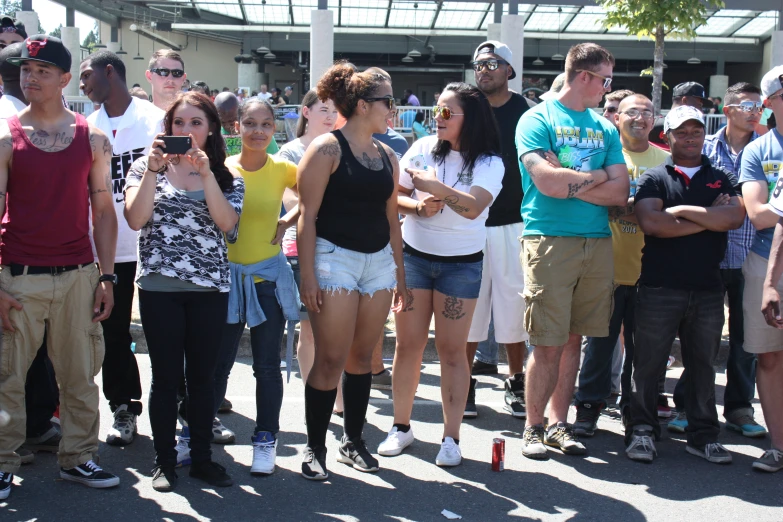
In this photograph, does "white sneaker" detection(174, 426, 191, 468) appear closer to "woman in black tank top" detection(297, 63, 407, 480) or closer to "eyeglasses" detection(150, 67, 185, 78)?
"woman in black tank top" detection(297, 63, 407, 480)

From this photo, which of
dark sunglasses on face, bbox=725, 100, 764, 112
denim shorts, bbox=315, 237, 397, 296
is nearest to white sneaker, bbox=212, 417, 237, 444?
denim shorts, bbox=315, 237, 397, 296

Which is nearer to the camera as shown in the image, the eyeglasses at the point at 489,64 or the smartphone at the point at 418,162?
the smartphone at the point at 418,162

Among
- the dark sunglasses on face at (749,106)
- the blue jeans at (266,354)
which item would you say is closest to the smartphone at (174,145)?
the blue jeans at (266,354)

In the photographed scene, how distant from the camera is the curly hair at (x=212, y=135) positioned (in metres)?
4.46

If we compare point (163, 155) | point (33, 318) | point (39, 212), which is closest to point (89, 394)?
point (33, 318)

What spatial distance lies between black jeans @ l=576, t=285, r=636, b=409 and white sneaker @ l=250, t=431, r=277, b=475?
2063 millimetres

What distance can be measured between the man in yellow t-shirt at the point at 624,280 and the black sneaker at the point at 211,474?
2259 millimetres

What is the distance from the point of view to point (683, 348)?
5250 millimetres

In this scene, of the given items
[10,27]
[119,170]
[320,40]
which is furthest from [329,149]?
[320,40]

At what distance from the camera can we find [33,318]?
425 cm

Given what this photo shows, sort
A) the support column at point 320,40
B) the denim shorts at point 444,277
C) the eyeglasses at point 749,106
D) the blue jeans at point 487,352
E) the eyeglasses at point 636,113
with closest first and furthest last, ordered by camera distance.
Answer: the denim shorts at point 444,277
the eyeglasses at point 636,113
the eyeglasses at point 749,106
the blue jeans at point 487,352
the support column at point 320,40

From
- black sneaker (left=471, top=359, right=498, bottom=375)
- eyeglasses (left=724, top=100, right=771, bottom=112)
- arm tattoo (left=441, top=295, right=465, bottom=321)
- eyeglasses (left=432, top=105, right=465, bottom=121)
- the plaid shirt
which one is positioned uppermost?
eyeglasses (left=724, top=100, right=771, bottom=112)

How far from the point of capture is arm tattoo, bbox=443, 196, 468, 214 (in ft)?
15.6

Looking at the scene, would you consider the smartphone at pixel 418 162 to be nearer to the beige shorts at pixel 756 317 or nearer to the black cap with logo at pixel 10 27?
the beige shorts at pixel 756 317
